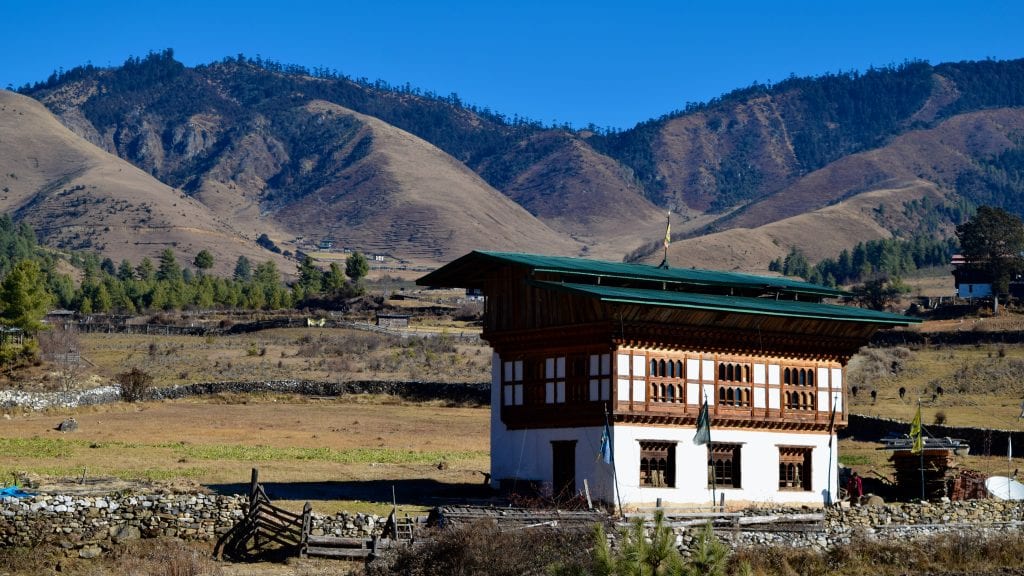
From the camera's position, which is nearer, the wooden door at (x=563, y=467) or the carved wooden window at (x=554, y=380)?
the wooden door at (x=563, y=467)

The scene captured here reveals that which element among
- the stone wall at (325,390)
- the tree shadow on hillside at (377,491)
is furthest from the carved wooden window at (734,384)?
the stone wall at (325,390)

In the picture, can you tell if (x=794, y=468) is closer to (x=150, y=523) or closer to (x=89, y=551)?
(x=150, y=523)

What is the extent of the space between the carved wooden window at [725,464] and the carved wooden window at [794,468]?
2.06m

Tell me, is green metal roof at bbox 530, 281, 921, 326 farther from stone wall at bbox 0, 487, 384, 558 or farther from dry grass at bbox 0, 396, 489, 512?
stone wall at bbox 0, 487, 384, 558

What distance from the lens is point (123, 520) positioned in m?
44.2

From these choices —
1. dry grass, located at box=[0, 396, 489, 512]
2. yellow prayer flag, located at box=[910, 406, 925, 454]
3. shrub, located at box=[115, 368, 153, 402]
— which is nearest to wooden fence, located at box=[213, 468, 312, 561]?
dry grass, located at box=[0, 396, 489, 512]

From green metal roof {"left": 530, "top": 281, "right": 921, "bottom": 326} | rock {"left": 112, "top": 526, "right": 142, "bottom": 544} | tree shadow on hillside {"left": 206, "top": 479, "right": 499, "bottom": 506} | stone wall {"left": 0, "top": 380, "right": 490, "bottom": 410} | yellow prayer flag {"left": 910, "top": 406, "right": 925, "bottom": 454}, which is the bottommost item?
rock {"left": 112, "top": 526, "right": 142, "bottom": 544}

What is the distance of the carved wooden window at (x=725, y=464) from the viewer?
52219 millimetres

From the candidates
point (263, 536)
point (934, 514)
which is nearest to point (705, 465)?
point (934, 514)

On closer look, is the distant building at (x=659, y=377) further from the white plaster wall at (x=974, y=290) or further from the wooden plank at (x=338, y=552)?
the white plaster wall at (x=974, y=290)

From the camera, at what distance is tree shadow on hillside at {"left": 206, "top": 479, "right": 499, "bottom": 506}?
5119 centimetres

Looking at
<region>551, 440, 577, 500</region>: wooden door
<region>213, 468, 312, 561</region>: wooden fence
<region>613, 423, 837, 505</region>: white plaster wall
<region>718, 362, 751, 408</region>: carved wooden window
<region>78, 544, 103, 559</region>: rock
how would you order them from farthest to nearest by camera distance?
<region>718, 362, 751, 408</region>: carved wooden window < <region>551, 440, 577, 500</region>: wooden door < <region>613, 423, 837, 505</region>: white plaster wall < <region>213, 468, 312, 561</region>: wooden fence < <region>78, 544, 103, 559</region>: rock

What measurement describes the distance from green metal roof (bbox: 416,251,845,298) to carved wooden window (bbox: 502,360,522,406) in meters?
3.56

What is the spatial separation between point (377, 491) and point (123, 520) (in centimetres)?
1142
